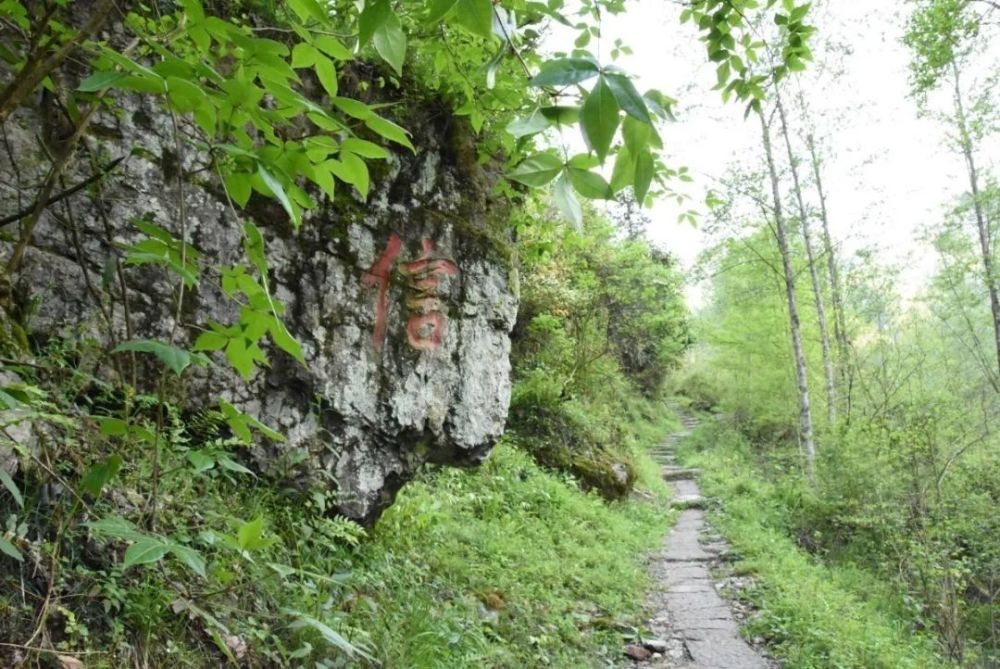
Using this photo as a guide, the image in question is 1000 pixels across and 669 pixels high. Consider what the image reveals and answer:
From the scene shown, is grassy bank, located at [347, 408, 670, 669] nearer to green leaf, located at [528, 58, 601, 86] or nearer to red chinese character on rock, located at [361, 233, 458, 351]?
red chinese character on rock, located at [361, 233, 458, 351]

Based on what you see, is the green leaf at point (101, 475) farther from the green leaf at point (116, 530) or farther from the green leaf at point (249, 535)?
the green leaf at point (249, 535)

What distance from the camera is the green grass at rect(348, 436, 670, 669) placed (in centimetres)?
331

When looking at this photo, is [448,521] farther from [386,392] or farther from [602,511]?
[602,511]

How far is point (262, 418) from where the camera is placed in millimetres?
3020

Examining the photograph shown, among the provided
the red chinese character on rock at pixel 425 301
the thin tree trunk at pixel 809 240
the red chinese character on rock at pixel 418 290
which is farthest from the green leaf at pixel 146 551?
the thin tree trunk at pixel 809 240

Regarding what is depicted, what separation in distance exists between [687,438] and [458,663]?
623 inches

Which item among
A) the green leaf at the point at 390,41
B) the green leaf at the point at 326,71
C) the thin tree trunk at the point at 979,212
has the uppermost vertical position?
the thin tree trunk at the point at 979,212

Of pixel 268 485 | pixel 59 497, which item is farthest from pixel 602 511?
→ pixel 59 497

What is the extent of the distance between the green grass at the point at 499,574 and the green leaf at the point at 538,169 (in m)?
2.30

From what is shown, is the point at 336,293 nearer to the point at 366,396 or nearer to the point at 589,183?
the point at 366,396

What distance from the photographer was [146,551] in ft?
3.25

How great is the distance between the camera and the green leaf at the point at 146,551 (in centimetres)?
96

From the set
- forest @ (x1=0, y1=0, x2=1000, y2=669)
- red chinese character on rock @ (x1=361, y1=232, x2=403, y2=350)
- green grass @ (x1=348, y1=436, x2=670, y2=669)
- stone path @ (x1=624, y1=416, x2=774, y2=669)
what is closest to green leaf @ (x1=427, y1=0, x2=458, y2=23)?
forest @ (x1=0, y1=0, x2=1000, y2=669)

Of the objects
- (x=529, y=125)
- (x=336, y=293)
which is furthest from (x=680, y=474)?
(x=529, y=125)
